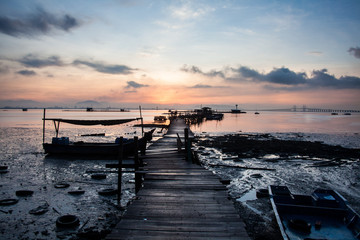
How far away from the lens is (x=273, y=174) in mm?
14547

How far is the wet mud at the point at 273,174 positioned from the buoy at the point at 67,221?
6278 mm

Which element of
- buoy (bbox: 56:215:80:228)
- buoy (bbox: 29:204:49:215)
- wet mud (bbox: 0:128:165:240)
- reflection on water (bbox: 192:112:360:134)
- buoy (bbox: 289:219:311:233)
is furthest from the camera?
reflection on water (bbox: 192:112:360:134)

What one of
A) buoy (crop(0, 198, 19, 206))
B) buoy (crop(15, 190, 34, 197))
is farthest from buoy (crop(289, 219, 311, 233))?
buoy (crop(15, 190, 34, 197))

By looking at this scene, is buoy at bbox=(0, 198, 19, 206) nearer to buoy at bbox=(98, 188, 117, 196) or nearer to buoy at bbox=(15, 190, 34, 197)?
buoy at bbox=(15, 190, 34, 197)

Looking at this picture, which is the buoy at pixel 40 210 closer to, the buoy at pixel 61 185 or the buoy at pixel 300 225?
the buoy at pixel 61 185

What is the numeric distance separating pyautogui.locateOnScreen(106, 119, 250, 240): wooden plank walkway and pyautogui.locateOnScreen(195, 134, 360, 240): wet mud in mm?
2210

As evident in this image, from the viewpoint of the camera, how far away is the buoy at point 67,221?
7926 millimetres

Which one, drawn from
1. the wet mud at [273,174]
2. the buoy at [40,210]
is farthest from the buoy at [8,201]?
the wet mud at [273,174]

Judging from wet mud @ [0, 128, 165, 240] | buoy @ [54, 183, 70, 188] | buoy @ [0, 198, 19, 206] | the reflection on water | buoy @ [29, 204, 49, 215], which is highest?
the reflection on water

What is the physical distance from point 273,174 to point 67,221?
477 inches

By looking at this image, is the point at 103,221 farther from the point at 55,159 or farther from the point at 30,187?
the point at 55,159

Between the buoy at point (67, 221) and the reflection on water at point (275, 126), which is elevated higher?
the reflection on water at point (275, 126)

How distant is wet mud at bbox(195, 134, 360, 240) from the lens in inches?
353

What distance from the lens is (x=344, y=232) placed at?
6766 mm
